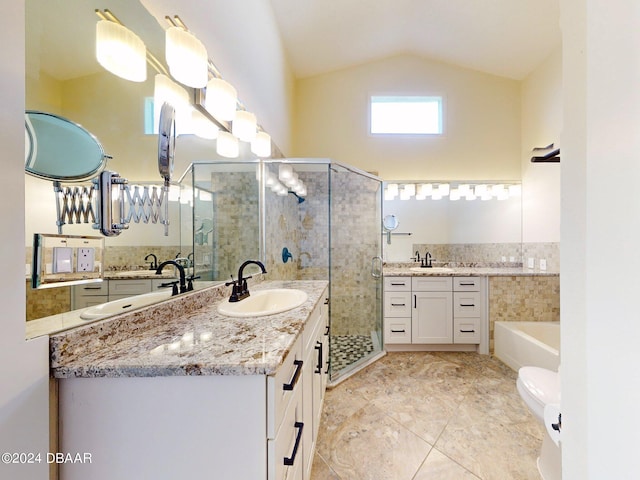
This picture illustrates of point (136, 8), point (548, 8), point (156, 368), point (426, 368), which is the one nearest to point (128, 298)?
point (156, 368)

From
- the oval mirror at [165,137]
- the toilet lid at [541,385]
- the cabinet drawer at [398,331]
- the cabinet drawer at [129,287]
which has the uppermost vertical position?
the oval mirror at [165,137]

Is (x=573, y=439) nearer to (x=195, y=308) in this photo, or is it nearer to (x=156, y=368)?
(x=156, y=368)

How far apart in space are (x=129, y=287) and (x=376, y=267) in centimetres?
236

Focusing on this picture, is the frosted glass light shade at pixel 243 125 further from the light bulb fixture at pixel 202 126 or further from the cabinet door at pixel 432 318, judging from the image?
the cabinet door at pixel 432 318

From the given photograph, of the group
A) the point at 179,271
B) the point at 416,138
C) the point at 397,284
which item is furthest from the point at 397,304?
the point at 179,271

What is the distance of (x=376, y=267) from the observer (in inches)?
114

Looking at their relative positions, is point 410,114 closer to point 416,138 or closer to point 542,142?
point 416,138

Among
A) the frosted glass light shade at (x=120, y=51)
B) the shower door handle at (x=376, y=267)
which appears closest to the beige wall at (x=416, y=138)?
the shower door handle at (x=376, y=267)

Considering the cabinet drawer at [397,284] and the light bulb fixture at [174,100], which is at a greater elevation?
the light bulb fixture at [174,100]

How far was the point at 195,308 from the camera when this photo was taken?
125 cm

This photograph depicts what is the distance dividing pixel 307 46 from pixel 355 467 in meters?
3.62

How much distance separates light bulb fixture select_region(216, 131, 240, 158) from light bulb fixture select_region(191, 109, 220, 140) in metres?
0.06

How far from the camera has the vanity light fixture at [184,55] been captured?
3.47 feet

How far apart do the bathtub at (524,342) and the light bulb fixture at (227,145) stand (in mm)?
2805
